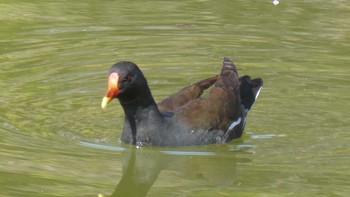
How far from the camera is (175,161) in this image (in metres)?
8.85

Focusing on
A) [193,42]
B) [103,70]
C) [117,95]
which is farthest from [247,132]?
[193,42]

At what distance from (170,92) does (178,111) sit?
131cm

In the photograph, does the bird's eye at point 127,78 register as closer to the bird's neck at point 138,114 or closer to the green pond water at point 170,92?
the bird's neck at point 138,114

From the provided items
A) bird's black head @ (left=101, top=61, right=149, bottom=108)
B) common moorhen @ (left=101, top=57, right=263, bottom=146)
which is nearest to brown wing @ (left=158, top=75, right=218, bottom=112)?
common moorhen @ (left=101, top=57, right=263, bottom=146)

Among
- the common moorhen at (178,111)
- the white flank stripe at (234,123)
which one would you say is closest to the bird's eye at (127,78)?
the common moorhen at (178,111)

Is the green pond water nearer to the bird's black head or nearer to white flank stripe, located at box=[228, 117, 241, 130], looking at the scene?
white flank stripe, located at box=[228, 117, 241, 130]

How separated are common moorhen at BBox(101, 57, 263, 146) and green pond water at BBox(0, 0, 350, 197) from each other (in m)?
0.10

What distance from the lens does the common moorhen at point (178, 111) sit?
8.88 metres

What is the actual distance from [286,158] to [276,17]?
5.18 m

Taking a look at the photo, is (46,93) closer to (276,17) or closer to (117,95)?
(117,95)

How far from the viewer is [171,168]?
343 inches

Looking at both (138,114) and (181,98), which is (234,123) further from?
(138,114)

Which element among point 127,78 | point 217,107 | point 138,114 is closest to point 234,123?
point 217,107

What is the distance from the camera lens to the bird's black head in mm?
8656
